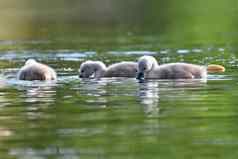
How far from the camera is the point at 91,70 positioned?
1806cm

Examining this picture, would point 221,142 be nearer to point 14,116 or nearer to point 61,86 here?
point 14,116

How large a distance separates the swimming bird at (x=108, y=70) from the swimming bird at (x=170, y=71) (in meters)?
0.41

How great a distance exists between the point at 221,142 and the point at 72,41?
54.1 feet

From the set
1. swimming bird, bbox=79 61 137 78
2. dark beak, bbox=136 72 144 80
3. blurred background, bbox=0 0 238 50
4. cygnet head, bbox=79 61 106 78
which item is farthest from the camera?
blurred background, bbox=0 0 238 50

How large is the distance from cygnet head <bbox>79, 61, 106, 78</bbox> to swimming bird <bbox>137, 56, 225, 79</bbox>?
3.24ft

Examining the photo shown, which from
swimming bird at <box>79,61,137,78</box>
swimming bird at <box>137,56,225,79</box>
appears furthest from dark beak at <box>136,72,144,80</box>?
swimming bird at <box>79,61,137,78</box>

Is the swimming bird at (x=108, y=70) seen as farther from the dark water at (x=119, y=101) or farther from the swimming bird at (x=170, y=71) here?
the swimming bird at (x=170, y=71)

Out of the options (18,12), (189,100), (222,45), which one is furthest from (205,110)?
(18,12)

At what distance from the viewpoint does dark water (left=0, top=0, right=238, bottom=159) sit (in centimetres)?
1041

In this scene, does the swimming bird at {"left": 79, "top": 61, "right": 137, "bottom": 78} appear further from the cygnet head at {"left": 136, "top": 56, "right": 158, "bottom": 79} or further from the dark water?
the cygnet head at {"left": 136, "top": 56, "right": 158, "bottom": 79}

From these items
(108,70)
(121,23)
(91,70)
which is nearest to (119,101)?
(108,70)

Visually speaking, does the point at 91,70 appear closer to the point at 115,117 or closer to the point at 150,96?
the point at 150,96

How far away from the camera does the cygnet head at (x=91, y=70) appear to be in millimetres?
17987

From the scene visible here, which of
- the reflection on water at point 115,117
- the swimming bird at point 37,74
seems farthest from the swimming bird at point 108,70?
the swimming bird at point 37,74
